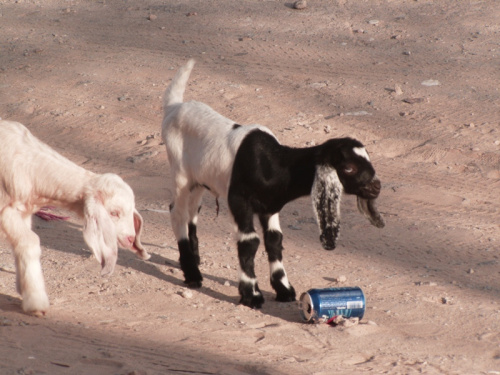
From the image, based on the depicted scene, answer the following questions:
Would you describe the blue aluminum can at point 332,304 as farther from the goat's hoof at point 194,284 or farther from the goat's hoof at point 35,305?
the goat's hoof at point 35,305

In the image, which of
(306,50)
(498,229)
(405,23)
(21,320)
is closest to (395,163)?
(498,229)

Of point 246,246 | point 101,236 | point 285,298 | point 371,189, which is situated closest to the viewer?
point 101,236

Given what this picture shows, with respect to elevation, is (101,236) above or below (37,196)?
below

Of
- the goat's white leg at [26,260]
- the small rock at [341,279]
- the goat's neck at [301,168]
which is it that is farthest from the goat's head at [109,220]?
the small rock at [341,279]

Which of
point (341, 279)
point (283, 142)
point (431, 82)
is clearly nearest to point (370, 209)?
point (341, 279)

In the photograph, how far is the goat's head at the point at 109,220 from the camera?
5344 mm

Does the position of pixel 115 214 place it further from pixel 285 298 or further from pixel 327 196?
pixel 285 298

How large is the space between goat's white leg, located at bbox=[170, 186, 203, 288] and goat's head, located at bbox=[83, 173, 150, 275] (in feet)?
3.34

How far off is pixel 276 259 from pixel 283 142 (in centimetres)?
398

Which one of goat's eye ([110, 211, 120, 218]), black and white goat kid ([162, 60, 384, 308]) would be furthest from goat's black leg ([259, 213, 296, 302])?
goat's eye ([110, 211, 120, 218])

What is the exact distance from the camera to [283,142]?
1027cm

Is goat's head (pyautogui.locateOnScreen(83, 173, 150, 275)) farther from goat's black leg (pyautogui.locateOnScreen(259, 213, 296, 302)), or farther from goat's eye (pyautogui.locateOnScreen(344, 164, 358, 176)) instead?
goat's eye (pyautogui.locateOnScreen(344, 164, 358, 176))

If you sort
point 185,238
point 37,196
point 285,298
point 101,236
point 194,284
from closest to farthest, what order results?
point 101,236 → point 37,196 → point 285,298 → point 194,284 → point 185,238

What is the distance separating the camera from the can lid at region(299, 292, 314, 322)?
5.84 meters
